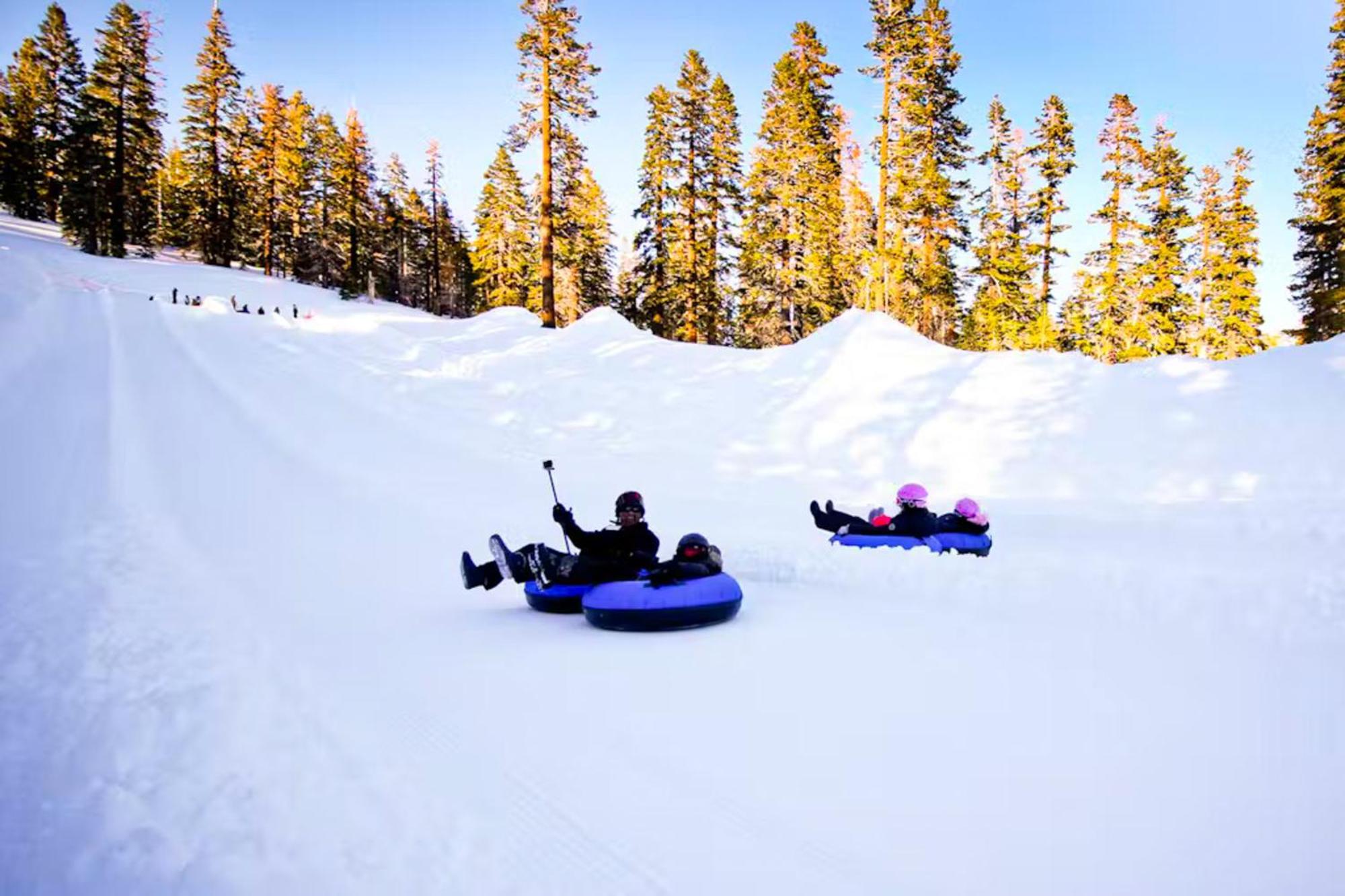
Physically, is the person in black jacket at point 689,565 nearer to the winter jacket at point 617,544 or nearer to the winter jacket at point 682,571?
the winter jacket at point 682,571

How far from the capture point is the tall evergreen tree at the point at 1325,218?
2186 centimetres

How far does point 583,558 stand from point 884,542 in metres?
3.44

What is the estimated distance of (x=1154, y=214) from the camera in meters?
27.5

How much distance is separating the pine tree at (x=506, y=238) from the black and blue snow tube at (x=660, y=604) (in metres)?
33.9

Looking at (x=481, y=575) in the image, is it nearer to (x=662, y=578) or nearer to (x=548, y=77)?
(x=662, y=578)

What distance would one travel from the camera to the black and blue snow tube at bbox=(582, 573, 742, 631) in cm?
495

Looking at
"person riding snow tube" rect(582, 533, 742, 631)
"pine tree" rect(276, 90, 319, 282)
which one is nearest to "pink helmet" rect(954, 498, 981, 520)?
"person riding snow tube" rect(582, 533, 742, 631)

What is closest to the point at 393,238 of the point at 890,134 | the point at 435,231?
the point at 435,231

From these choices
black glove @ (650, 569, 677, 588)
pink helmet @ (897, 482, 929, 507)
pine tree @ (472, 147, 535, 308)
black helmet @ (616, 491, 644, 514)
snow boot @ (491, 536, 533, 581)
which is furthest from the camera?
pine tree @ (472, 147, 535, 308)

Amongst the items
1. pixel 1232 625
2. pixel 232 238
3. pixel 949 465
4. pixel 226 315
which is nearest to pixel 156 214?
pixel 232 238

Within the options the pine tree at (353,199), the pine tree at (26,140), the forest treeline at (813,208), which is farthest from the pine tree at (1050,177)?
the pine tree at (26,140)

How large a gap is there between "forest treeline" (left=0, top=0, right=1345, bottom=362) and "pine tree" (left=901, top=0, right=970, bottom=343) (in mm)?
87

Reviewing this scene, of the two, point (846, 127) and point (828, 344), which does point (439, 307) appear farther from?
point (828, 344)

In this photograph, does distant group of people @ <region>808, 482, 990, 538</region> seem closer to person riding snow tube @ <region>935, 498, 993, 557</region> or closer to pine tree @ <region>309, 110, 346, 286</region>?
person riding snow tube @ <region>935, 498, 993, 557</region>
